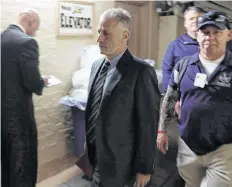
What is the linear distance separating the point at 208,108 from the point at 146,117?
34 cm

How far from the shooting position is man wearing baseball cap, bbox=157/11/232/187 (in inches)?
41.5

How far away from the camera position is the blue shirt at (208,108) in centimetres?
105

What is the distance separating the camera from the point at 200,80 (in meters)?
1.08

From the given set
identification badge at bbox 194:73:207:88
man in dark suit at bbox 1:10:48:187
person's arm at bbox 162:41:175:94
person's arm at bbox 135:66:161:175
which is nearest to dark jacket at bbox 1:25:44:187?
man in dark suit at bbox 1:10:48:187

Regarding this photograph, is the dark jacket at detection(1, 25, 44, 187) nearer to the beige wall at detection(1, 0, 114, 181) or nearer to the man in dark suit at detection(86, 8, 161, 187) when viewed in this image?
the beige wall at detection(1, 0, 114, 181)

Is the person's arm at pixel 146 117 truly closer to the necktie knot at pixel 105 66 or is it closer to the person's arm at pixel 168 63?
the necktie knot at pixel 105 66

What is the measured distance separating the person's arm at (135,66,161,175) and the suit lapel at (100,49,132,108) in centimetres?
7

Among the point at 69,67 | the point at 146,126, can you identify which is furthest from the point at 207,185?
the point at 69,67

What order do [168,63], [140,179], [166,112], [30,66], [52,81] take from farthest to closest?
[168,63]
[166,112]
[140,179]
[52,81]
[30,66]

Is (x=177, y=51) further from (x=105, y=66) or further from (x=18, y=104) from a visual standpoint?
(x=18, y=104)

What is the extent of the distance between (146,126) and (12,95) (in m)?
0.49

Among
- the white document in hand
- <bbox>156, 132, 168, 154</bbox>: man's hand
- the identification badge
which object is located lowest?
<bbox>156, 132, 168, 154</bbox>: man's hand

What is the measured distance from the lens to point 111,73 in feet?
2.93

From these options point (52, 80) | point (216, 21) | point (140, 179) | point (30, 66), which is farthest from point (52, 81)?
point (216, 21)
